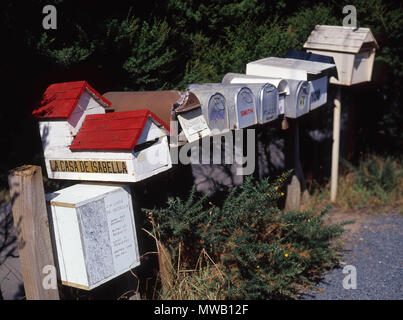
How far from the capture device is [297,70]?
4199mm

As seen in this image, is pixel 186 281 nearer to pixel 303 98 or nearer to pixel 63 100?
pixel 63 100

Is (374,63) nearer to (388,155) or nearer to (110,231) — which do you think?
(388,155)

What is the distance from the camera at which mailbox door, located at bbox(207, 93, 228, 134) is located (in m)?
3.09

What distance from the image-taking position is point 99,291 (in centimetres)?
353

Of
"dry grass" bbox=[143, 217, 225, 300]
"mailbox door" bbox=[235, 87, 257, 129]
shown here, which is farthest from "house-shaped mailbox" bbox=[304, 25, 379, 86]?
"dry grass" bbox=[143, 217, 225, 300]

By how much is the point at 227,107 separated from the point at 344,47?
2.58 metres

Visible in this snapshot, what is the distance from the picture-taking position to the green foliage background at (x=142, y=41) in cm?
348

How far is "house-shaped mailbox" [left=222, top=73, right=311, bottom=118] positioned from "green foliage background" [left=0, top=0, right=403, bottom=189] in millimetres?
607

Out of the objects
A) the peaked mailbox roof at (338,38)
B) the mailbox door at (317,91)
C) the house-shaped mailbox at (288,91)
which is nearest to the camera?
the house-shaped mailbox at (288,91)

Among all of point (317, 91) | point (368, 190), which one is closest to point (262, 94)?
point (317, 91)

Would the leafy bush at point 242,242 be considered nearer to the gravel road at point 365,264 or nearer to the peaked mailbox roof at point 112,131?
the gravel road at point 365,264

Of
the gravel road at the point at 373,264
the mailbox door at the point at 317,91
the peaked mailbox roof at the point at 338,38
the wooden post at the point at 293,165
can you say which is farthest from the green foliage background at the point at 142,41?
the gravel road at the point at 373,264

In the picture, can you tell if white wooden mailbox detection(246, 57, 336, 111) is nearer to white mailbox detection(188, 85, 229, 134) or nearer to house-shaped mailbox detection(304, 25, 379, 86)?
house-shaped mailbox detection(304, 25, 379, 86)

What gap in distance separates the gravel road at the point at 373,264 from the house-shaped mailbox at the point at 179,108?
6.10ft
